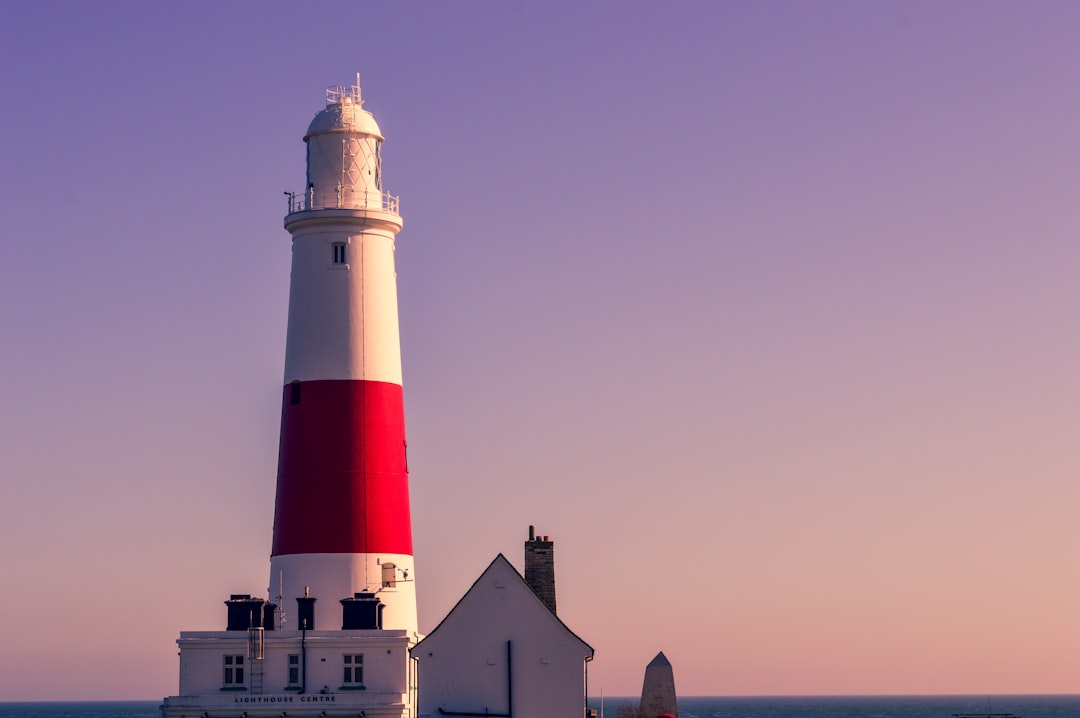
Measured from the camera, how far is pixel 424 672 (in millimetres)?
48906

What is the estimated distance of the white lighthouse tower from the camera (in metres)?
51.5

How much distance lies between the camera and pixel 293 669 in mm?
51562

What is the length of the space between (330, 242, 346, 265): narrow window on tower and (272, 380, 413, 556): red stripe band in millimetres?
3959

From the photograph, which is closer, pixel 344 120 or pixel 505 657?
pixel 505 657

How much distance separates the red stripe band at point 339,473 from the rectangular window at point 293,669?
3265mm

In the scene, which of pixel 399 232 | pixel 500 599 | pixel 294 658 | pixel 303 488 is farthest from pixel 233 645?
pixel 399 232

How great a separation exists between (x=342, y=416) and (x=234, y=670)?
8.43 meters

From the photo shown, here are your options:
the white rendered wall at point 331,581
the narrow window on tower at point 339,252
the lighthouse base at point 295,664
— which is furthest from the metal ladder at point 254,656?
the narrow window on tower at point 339,252

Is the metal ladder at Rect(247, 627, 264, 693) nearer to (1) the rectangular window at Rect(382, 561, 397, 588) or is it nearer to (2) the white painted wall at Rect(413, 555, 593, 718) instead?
(1) the rectangular window at Rect(382, 561, 397, 588)

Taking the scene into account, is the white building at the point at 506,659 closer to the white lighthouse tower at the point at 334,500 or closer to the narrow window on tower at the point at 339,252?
the white lighthouse tower at the point at 334,500

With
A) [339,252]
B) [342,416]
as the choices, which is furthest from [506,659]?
[339,252]

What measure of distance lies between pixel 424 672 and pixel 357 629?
3.78m

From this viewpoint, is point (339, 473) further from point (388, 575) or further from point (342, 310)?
point (342, 310)

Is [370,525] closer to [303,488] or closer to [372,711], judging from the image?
[303,488]
